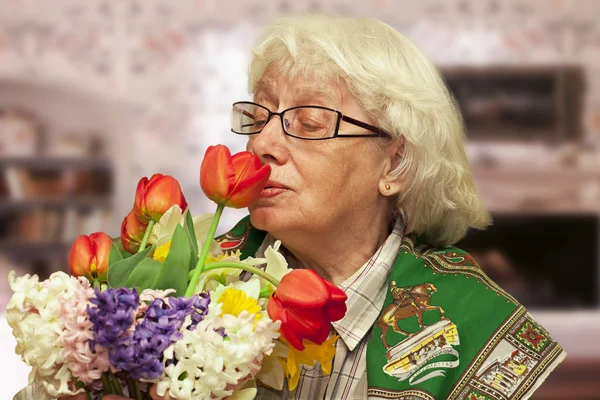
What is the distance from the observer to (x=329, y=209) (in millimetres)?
1359

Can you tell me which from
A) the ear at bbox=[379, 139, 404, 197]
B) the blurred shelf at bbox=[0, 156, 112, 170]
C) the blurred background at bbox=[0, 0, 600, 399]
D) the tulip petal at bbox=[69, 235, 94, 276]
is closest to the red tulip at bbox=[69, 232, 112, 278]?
the tulip petal at bbox=[69, 235, 94, 276]

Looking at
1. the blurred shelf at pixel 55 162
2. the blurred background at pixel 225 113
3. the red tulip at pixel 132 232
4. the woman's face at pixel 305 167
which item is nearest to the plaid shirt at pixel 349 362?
the woman's face at pixel 305 167

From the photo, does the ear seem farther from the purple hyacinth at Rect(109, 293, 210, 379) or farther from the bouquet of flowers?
the purple hyacinth at Rect(109, 293, 210, 379)

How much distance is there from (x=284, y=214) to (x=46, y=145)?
4.18 m

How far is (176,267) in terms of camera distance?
0.94 metres

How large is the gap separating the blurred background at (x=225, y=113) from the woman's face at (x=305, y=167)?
3337 millimetres

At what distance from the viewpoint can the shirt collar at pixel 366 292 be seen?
1327 millimetres

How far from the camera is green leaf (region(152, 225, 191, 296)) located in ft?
3.09

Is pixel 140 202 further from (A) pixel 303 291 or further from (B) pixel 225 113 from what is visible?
(B) pixel 225 113

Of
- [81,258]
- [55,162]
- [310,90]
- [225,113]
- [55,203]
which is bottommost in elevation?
[55,203]

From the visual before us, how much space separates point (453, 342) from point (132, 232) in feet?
1.78

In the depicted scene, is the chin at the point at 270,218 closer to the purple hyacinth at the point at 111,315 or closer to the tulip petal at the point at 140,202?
the tulip petal at the point at 140,202

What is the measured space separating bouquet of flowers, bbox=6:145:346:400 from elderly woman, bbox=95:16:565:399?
27 centimetres

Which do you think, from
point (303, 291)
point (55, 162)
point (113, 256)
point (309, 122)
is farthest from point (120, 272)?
point (55, 162)
